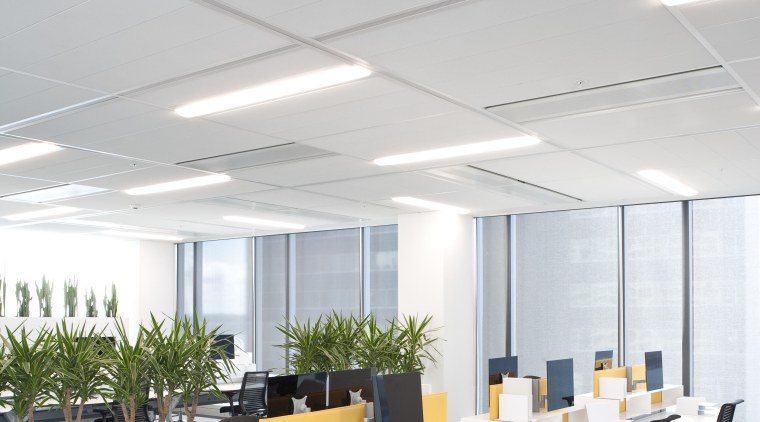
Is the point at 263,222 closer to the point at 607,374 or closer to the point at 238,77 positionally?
the point at 607,374

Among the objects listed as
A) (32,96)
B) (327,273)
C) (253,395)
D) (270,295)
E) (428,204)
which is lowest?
(253,395)

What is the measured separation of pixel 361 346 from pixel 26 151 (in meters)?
4.48

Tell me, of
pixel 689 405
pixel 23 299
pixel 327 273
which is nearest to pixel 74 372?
pixel 23 299

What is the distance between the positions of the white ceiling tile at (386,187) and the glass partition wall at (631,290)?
256 cm

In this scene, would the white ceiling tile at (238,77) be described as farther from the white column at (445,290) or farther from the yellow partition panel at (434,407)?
the white column at (445,290)

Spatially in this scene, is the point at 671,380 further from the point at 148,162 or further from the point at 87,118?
the point at 87,118

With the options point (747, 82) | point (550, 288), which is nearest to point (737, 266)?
point (550, 288)

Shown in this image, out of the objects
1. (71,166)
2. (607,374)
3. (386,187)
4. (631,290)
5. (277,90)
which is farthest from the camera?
(631,290)

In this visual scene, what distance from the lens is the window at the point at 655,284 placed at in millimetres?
9789

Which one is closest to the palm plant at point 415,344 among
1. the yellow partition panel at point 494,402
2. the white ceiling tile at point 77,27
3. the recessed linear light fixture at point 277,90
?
the yellow partition panel at point 494,402

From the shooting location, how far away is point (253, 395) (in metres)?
9.88

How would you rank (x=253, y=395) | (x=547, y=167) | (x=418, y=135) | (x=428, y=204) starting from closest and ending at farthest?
(x=418, y=135)
(x=547, y=167)
(x=253, y=395)
(x=428, y=204)

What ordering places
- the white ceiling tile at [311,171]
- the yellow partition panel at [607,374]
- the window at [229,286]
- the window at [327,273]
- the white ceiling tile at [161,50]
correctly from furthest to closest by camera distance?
the window at [229,286] → the window at [327,273] → the yellow partition panel at [607,374] → the white ceiling tile at [311,171] → the white ceiling tile at [161,50]

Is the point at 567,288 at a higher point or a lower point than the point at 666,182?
lower
